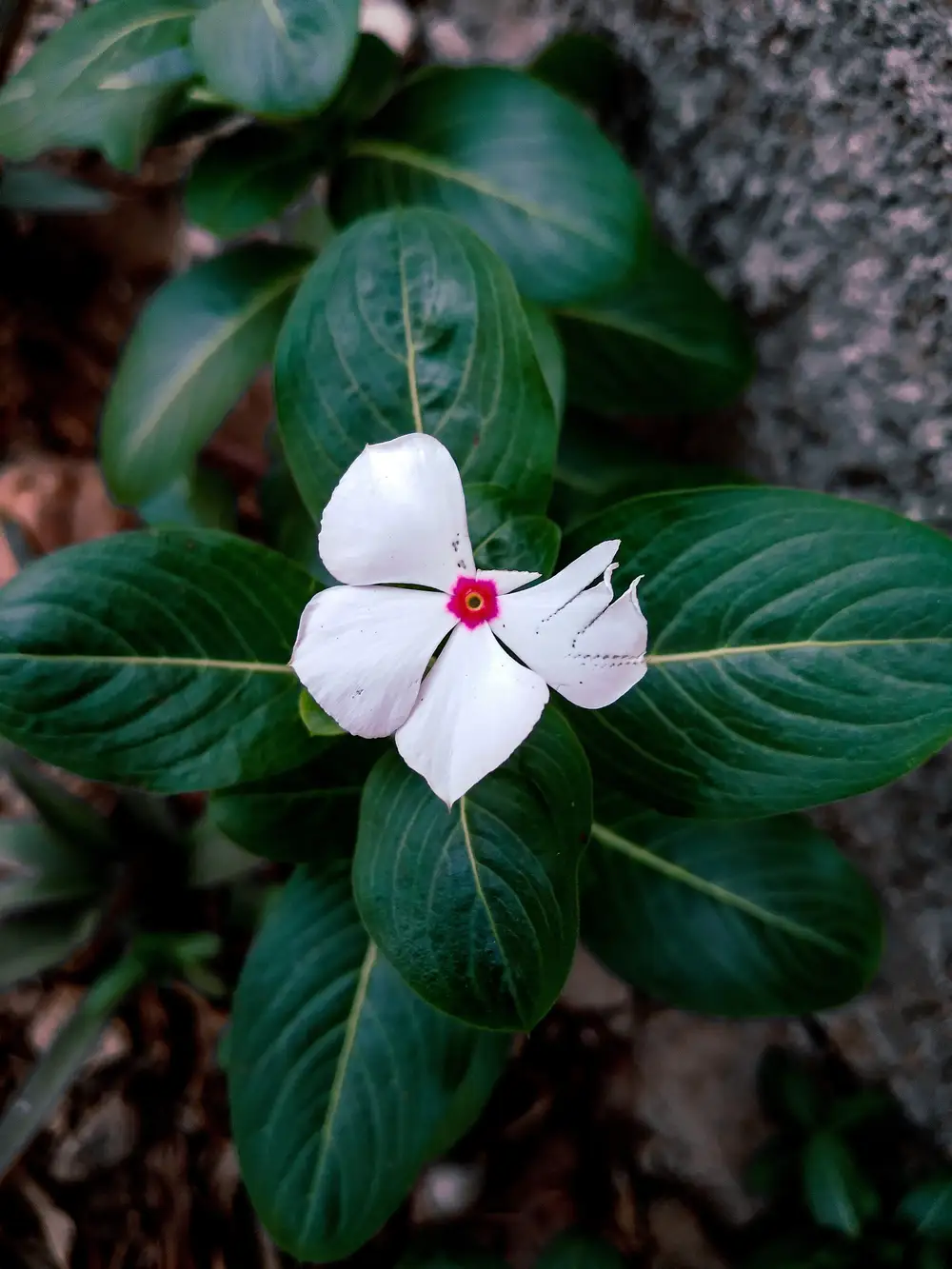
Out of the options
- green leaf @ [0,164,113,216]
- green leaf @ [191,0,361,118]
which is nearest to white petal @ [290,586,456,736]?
green leaf @ [191,0,361,118]

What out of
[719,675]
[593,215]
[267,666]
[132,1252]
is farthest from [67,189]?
[132,1252]

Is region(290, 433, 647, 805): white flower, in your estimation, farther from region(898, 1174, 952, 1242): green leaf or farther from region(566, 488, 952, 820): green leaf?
region(898, 1174, 952, 1242): green leaf

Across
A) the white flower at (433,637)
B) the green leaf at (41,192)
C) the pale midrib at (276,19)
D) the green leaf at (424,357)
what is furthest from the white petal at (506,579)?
the green leaf at (41,192)

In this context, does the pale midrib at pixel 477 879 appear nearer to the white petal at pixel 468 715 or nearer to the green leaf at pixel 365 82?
the white petal at pixel 468 715

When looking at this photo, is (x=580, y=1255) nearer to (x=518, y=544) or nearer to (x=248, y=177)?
(x=518, y=544)

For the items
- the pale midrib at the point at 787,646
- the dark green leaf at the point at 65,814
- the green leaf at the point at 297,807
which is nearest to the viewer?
the pale midrib at the point at 787,646

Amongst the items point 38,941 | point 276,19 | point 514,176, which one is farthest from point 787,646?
point 38,941

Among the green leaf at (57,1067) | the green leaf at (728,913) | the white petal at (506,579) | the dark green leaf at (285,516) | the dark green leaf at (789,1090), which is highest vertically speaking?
the white petal at (506,579)
